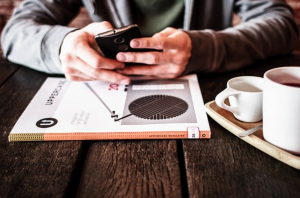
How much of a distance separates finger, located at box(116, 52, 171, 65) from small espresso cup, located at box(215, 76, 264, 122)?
210 millimetres

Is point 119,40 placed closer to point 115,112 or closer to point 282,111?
point 115,112

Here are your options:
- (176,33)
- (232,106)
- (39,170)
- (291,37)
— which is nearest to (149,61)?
(176,33)

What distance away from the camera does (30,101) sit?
2.32 ft

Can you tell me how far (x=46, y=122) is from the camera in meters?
0.60

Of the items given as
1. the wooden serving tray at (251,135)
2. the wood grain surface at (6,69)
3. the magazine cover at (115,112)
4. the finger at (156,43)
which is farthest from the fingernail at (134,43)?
the wood grain surface at (6,69)

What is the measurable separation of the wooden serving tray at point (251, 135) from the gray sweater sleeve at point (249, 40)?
0.21m

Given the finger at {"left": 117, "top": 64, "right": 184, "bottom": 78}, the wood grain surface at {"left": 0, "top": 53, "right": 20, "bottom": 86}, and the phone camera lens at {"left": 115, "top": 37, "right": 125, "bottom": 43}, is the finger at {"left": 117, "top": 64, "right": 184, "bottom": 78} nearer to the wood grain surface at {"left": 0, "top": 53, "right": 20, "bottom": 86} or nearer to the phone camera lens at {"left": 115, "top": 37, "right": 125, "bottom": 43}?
the phone camera lens at {"left": 115, "top": 37, "right": 125, "bottom": 43}

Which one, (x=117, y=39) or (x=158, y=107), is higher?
(x=117, y=39)

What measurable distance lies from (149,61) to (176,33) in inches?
4.1

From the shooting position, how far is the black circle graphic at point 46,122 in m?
0.59

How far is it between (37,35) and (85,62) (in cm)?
21

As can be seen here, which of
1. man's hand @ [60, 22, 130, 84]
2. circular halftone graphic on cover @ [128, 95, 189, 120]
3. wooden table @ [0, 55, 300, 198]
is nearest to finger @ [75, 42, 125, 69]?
man's hand @ [60, 22, 130, 84]

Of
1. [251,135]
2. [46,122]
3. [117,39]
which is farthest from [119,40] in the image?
[251,135]

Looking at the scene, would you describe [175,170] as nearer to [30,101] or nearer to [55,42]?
[30,101]
